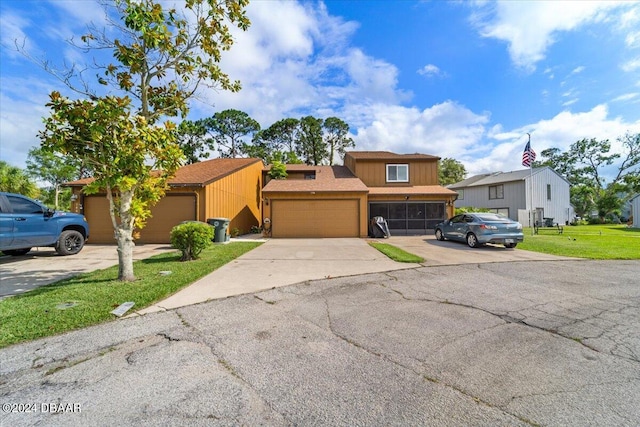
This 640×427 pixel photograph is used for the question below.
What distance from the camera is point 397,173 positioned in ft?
62.3

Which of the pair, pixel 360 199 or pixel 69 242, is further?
pixel 360 199

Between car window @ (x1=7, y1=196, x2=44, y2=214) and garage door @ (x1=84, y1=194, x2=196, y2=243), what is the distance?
4.76 meters

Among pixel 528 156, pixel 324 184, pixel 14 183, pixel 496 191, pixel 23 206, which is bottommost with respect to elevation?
pixel 23 206

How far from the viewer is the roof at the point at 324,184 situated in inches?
616

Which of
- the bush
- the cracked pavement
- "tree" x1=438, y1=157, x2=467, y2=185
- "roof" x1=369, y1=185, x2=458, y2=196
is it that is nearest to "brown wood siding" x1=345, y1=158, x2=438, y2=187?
"roof" x1=369, y1=185, x2=458, y2=196

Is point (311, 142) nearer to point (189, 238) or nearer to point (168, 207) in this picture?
point (168, 207)

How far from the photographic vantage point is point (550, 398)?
2213 mm

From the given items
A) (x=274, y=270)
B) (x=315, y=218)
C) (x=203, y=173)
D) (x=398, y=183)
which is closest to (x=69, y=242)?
(x=203, y=173)

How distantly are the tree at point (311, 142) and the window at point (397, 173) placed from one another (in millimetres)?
18329

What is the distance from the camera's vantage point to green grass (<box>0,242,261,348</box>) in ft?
11.8

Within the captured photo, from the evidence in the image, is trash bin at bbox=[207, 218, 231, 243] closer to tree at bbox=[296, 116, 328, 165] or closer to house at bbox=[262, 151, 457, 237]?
house at bbox=[262, 151, 457, 237]

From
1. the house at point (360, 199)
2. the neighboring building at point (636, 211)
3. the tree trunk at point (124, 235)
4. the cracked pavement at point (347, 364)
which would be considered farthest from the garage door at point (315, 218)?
the neighboring building at point (636, 211)

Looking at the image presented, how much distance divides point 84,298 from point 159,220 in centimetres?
914

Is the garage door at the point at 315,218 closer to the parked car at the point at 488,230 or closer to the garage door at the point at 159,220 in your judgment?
the garage door at the point at 159,220
